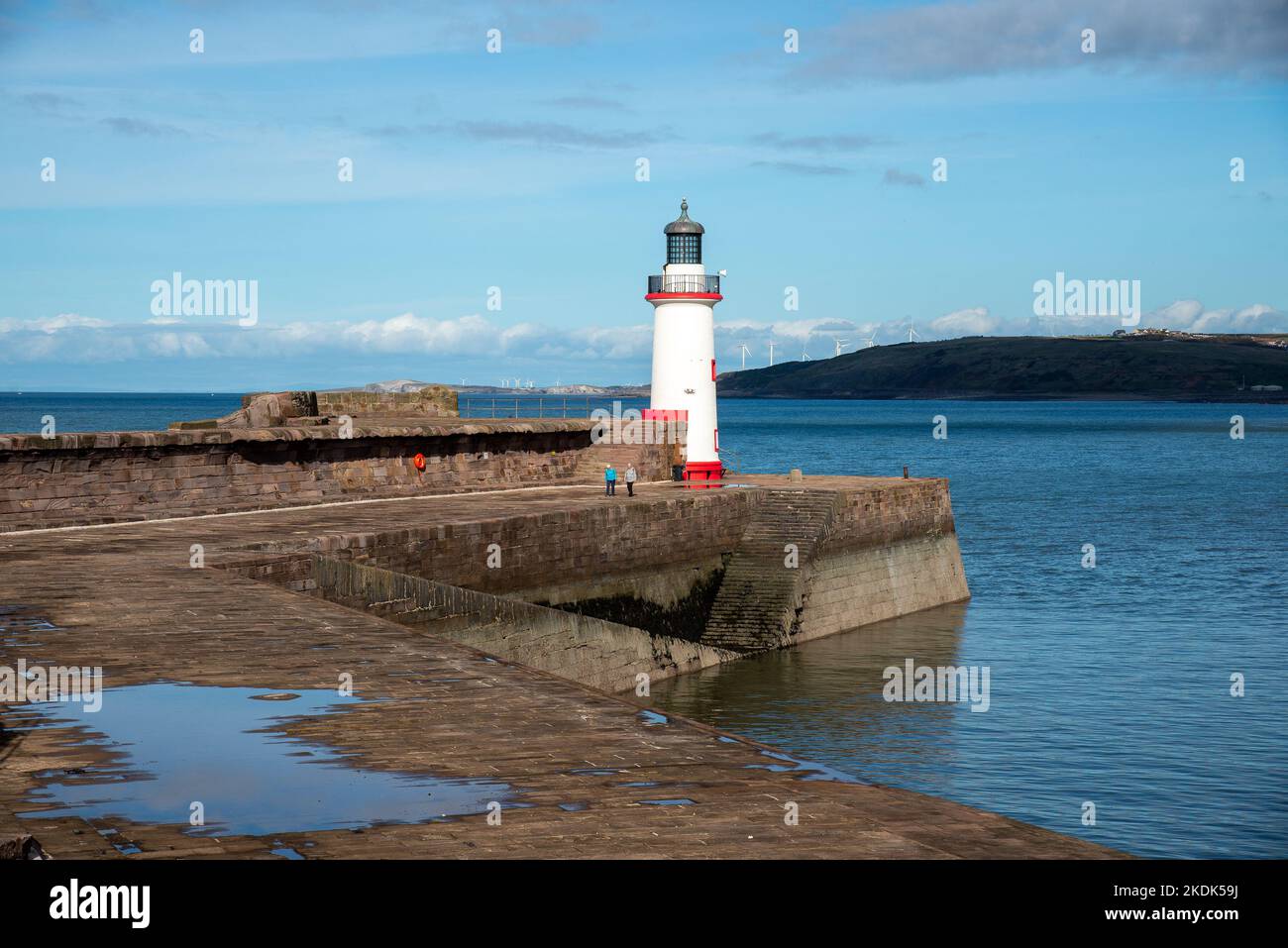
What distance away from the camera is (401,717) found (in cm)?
971

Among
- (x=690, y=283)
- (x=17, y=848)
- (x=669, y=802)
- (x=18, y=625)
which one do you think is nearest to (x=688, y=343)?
(x=690, y=283)

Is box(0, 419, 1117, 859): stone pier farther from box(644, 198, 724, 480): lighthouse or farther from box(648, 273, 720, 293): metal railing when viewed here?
box(648, 273, 720, 293): metal railing

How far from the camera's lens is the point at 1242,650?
26.4 meters

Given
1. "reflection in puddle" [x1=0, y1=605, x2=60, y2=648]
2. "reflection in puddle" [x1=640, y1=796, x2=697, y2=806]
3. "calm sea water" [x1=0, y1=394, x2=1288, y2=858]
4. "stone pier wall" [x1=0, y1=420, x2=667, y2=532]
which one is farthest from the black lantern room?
"reflection in puddle" [x1=640, y1=796, x2=697, y2=806]

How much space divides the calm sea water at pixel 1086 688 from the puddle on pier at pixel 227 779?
30.6 ft

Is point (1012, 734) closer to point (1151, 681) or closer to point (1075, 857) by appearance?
point (1151, 681)

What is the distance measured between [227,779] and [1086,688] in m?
18.0

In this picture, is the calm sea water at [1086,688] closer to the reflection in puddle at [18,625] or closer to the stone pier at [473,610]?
the stone pier at [473,610]

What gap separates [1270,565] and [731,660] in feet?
66.5

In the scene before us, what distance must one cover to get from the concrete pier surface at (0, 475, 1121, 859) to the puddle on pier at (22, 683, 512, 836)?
0.08 m

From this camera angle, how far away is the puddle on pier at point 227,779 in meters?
7.30

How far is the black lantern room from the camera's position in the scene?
109ft

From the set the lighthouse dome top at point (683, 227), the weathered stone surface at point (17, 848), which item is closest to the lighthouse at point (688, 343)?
the lighthouse dome top at point (683, 227)

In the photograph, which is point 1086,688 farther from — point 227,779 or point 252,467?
point 227,779
